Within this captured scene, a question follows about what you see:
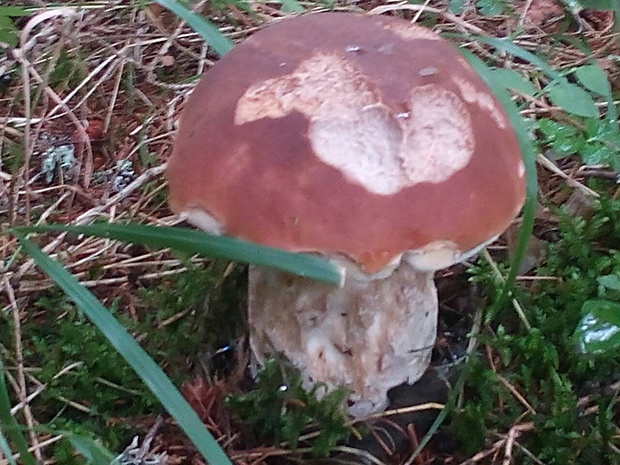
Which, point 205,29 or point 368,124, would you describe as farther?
point 205,29

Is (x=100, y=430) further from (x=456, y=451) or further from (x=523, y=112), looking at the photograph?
(x=523, y=112)

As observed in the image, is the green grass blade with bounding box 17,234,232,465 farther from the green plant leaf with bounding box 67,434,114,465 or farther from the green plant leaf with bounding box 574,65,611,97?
the green plant leaf with bounding box 574,65,611,97

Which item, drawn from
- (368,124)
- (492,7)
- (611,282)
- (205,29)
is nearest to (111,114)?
(205,29)

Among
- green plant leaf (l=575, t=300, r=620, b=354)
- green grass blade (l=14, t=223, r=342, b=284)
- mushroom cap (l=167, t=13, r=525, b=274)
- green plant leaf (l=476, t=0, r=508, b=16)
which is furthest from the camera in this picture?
green plant leaf (l=476, t=0, r=508, b=16)

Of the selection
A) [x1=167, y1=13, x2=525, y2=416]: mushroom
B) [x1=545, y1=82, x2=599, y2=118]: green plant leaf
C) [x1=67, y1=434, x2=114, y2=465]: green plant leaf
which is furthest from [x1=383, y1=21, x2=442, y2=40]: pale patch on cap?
[x1=67, y1=434, x2=114, y2=465]: green plant leaf

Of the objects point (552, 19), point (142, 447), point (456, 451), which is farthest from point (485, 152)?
point (552, 19)

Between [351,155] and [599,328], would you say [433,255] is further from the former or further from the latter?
[599,328]

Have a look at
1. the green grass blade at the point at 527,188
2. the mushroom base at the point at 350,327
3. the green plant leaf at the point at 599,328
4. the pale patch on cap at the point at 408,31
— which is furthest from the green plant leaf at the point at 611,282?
the pale patch on cap at the point at 408,31
